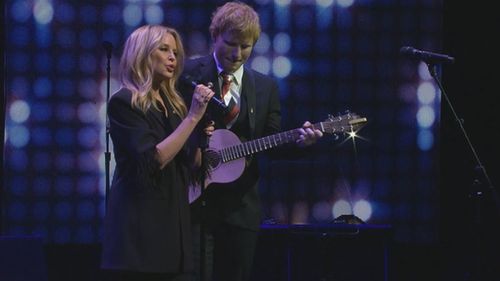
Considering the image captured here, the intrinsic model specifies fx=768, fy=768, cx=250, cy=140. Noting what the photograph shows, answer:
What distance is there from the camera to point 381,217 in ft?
18.2

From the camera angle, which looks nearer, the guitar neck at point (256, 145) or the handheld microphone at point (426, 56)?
the guitar neck at point (256, 145)

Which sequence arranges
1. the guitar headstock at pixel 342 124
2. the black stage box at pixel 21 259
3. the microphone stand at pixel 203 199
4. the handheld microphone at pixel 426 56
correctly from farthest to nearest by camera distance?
the black stage box at pixel 21 259, the handheld microphone at pixel 426 56, the guitar headstock at pixel 342 124, the microphone stand at pixel 203 199

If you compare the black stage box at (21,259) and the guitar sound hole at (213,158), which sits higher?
the guitar sound hole at (213,158)

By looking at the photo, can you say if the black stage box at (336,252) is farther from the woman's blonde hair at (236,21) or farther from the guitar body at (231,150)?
the woman's blonde hair at (236,21)

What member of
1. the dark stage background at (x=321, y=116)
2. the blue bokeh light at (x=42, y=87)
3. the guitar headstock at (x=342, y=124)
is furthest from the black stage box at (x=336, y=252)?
the blue bokeh light at (x=42, y=87)

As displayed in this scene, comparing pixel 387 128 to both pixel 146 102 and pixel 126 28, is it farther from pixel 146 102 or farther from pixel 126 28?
pixel 146 102

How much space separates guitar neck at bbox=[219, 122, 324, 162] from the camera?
3592 millimetres

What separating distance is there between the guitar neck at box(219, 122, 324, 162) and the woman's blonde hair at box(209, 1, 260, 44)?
48 cm

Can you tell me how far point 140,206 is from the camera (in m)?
2.73

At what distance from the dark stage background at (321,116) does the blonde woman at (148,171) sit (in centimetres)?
254

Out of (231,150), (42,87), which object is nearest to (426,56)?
(231,150)

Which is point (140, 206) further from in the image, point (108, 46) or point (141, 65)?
point (108, 46)

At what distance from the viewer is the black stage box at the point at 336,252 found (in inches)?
193

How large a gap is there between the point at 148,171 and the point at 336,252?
2.49 meters
